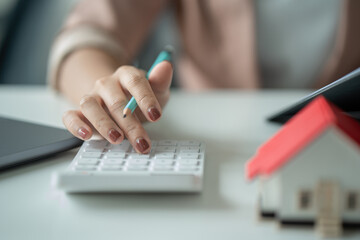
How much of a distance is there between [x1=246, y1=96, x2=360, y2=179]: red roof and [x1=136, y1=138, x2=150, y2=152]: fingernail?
5.5 inches

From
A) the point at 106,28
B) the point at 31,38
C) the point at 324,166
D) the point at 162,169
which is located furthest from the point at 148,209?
the point at 31,38

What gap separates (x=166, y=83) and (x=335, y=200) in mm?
275

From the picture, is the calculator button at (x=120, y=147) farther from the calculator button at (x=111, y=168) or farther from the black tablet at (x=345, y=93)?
the black tablet at (x=345, y=93)

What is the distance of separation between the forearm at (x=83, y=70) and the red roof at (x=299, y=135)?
389 millimetres

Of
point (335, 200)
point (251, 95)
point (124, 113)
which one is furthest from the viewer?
point (251, 95)

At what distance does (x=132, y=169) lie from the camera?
377mm

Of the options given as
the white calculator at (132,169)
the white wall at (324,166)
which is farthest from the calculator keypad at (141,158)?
the white wall at (324,166)

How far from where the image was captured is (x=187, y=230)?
1.03ft

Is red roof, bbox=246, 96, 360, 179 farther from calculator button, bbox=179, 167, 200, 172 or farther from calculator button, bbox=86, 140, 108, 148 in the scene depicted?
calculator button, bbox=86, 140, 108, 148

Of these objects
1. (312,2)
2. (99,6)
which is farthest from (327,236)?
(312,2)

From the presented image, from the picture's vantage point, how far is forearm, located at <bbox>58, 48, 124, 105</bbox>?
2.17 ft

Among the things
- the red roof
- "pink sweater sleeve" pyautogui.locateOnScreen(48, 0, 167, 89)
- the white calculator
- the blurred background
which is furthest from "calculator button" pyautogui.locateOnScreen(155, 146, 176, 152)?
the blurred background

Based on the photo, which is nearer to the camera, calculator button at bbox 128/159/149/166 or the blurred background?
calculator button at bbox 128/159/149/166

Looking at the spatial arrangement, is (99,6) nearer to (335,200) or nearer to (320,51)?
(320,51)
